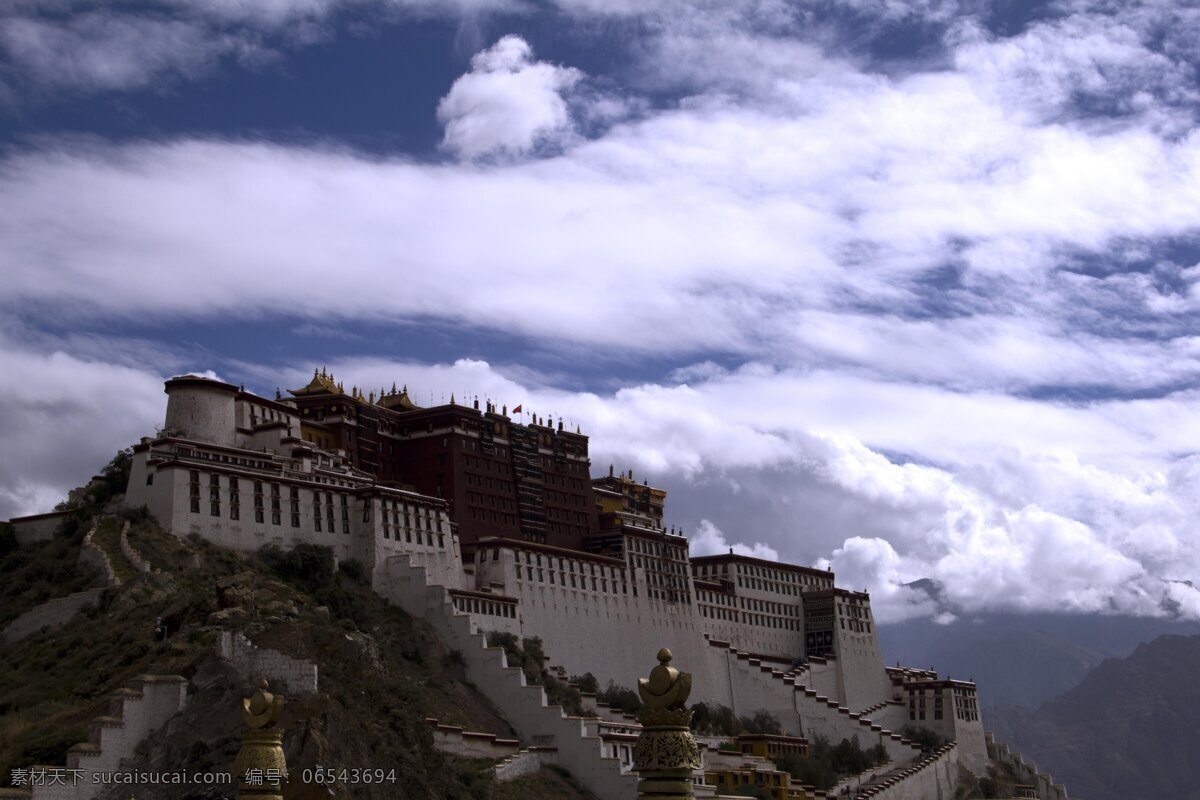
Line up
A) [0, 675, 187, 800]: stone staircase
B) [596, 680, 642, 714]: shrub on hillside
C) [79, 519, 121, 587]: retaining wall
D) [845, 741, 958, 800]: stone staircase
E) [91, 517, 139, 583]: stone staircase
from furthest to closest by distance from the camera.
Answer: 1. [845, 741, 958, 800]: stone staircase
2. [596, 680, 642, 714]: shrub on hillside
3. [91, 517, 139, 583]: stone staircase
4. [79, 519, 121, 587]: retaining wall
5. [0, 675, 187, 800]: stone staircase

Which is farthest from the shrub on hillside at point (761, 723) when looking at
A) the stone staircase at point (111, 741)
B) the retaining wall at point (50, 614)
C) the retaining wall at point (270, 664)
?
the stone staircase at point (111, 741)

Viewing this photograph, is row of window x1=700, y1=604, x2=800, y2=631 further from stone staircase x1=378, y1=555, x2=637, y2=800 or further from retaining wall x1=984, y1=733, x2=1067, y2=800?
stone staircase x1=378, y1=555, x2=637, y2=800

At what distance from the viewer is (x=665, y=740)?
46.8 ft

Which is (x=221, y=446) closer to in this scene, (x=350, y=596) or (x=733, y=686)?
(x=350, y=596)

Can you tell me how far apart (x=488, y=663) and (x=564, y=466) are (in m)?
22.4

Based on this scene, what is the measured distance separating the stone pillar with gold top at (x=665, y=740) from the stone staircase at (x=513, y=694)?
4934 cm

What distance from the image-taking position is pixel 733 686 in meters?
89.6

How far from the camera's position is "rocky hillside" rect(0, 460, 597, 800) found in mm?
44062

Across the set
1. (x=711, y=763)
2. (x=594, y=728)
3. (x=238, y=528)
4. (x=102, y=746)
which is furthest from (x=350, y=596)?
(x=102, y=746)

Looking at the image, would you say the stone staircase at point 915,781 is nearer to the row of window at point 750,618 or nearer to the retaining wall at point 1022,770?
the retaining wall at point 1022,770

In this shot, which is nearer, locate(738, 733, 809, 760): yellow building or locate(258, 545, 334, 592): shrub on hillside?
locate(258, 545, 334, 592): shrub on hillside

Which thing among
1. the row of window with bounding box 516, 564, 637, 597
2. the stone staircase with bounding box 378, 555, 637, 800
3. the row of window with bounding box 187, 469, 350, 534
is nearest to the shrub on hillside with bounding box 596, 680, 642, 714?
the row of window with bounding box 516, 564, 637, 597

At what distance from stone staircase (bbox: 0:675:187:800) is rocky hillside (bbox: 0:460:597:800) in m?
0.51

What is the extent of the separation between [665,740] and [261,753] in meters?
4.84
